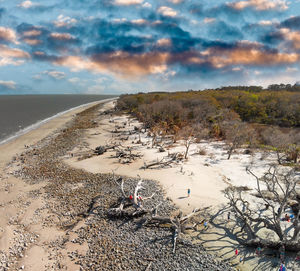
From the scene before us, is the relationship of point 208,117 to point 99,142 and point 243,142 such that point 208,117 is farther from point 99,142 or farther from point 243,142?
point 99,142

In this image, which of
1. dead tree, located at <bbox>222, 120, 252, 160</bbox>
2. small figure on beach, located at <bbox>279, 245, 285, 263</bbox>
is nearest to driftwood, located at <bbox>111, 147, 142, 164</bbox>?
dead tree, located at <bbox>222, 120, 252, 160</bbox>

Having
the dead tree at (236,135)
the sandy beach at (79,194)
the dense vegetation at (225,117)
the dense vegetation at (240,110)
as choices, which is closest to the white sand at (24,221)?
the sandy beach at (79,194)

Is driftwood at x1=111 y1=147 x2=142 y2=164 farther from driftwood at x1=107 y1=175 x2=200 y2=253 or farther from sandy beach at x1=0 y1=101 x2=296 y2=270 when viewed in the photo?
driftwood at x1=107 y1=175 x2=200 y2=253

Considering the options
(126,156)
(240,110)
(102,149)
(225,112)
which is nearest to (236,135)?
(126,156)

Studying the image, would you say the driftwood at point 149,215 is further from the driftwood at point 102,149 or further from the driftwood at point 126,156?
the driftwood at point 102,149

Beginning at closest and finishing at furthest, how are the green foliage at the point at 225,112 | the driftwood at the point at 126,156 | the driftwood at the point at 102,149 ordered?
the driftwood at the point at 126,156, the driftwood at the point at 102,149, the green foliage at the point at 225,112

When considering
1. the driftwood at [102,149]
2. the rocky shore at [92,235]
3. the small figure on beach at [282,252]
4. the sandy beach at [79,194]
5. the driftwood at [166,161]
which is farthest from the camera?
the driftwood at [102,149]

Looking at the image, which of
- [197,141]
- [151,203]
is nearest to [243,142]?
[197,141]
